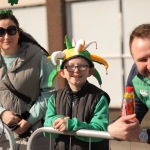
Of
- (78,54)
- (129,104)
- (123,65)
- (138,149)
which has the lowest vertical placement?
(138,149)

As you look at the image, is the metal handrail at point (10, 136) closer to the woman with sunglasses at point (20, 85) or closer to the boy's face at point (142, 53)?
the woman with sunglasses at point (20, 85)

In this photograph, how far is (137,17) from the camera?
812 centimetres

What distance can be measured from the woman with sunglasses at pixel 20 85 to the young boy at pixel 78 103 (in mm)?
301

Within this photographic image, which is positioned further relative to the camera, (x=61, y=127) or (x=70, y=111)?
(x=70, y=111)

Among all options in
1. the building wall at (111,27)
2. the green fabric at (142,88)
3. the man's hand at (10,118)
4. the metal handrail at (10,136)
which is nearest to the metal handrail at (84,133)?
the metal handrail at (10,136)

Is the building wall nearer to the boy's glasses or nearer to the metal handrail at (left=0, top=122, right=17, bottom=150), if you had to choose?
the boy's glasses

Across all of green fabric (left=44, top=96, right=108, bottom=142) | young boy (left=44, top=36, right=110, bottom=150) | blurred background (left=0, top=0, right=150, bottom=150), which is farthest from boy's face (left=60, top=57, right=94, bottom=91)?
blurred background (left=0, top=0, right=150, bottom=150)

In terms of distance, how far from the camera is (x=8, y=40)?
348 cm

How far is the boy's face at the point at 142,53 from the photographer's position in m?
2.23

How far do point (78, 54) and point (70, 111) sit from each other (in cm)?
39

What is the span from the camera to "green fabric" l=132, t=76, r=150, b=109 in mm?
2628

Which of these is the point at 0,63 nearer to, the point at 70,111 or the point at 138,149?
the point at 70,111

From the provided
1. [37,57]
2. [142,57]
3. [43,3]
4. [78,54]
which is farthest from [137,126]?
[43,3]

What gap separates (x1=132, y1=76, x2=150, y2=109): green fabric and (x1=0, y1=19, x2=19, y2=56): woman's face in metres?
1.17
